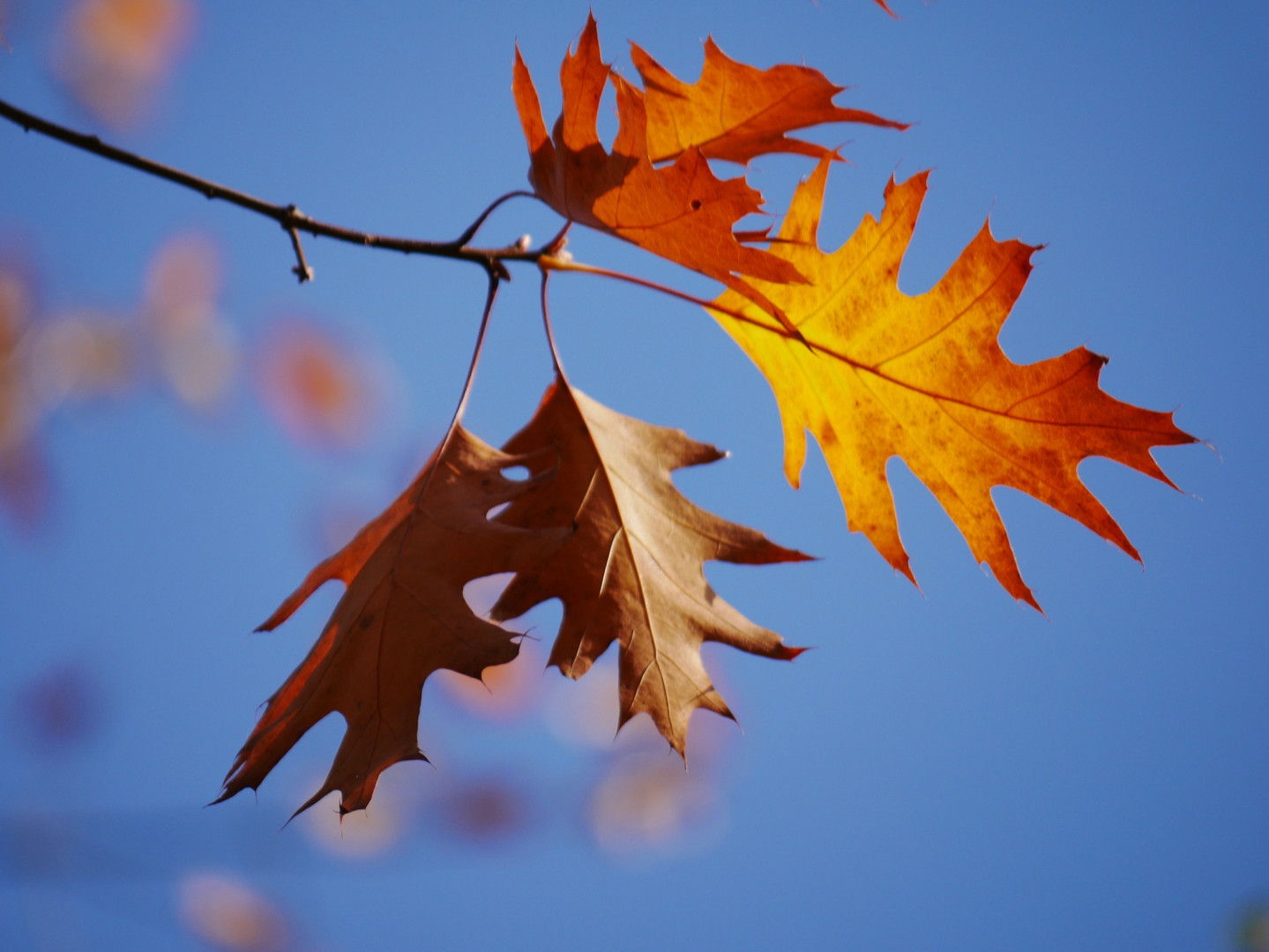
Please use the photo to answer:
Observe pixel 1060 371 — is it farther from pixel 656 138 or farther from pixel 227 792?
pixel 227 792

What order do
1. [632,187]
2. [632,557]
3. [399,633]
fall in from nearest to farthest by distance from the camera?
1. [632,187]
2. [399,633]
3. [632,557]

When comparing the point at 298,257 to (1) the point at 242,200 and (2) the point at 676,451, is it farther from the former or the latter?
(2) the point at 676,451

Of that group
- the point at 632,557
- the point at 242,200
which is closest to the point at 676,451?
the point at 632,557

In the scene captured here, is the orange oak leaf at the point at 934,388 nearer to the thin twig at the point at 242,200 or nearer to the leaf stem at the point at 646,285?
the leaf stem at the point at 646,285

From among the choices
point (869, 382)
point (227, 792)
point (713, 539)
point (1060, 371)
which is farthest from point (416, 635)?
point (1060, 371)


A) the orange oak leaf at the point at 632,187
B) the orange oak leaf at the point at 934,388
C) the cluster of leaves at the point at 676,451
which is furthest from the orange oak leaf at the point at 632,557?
the orange oak leaf at the point at 632,187

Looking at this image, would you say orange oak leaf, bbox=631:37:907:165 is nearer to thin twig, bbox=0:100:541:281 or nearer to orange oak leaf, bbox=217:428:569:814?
thin twig, bbox=0:100:541:281

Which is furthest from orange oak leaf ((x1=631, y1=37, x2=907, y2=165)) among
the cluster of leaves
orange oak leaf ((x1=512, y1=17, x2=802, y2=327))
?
orange oak leaf ((x1=512, y1=17, x2=802, y2=327))
